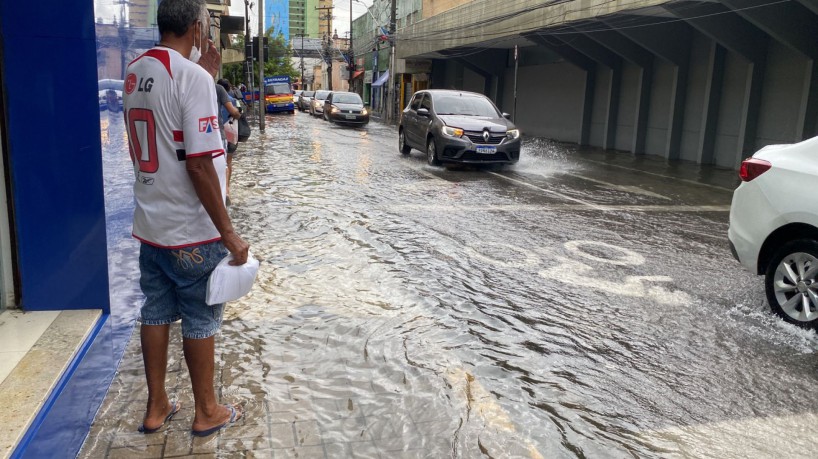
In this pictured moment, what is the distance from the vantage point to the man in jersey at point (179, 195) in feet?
9.22

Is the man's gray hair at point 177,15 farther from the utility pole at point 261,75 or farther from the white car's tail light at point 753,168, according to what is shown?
the utility pole at point 261,75

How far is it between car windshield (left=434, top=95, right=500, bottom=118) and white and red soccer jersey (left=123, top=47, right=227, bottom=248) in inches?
483

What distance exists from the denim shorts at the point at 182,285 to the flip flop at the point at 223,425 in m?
0.45

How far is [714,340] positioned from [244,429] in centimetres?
317

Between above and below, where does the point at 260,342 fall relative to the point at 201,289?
below

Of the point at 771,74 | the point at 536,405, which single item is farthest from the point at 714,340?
the point at 771,74

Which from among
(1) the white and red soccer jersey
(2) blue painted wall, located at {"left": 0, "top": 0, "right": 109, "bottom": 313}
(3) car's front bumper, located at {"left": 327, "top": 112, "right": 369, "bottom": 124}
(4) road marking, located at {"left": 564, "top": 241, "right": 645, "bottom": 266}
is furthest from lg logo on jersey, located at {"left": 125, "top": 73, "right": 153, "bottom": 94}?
(3) car's front bumper, located at {"left": 327, "top": 112, "right": 369, "bottom": 124}

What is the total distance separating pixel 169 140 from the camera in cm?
285

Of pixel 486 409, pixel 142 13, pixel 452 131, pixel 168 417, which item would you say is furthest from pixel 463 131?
pixel 168 417

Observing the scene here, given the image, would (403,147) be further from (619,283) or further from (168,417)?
(168,417)

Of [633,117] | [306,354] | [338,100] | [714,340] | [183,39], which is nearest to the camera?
[183,39]

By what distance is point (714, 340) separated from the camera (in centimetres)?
464

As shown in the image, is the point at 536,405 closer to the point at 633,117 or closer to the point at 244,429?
the point at 244,429

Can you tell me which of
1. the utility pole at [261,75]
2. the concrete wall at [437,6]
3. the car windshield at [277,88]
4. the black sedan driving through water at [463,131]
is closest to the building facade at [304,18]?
the concrete wall at [437,6]
